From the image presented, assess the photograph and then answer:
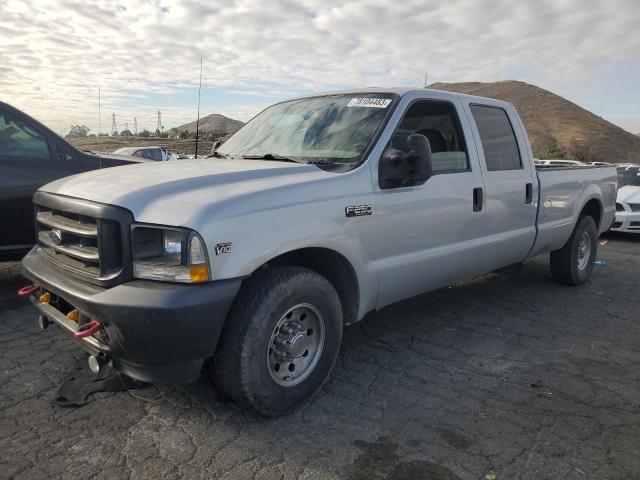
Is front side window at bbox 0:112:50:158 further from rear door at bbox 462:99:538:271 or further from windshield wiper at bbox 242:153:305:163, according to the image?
rear door at bbox 462:99:538:271

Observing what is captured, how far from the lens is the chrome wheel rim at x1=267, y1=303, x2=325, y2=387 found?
10.2 feet

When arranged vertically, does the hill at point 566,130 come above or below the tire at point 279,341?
above

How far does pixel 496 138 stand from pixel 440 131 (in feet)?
2.61

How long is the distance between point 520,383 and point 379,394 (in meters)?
1.02

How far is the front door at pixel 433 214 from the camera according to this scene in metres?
3.68

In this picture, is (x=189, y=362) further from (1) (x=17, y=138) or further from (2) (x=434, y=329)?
(1) (x=17, y=138)

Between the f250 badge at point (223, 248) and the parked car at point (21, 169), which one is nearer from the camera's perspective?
the f250 badge at point (223, 248)

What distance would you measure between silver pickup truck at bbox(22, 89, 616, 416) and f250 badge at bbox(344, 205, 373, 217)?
0.4 inches

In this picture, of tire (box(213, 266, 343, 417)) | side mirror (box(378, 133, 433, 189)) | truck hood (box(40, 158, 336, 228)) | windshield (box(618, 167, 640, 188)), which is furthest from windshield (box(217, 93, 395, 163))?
windshield (box(618, 167, 640, 188))

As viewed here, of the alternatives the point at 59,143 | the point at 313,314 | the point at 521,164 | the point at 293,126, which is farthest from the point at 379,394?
the point at 59,143

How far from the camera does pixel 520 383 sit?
12.1 ft

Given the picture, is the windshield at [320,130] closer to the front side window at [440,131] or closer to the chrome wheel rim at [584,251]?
the front side window at [440,131]

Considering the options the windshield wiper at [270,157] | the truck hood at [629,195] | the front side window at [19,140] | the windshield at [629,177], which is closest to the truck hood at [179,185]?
the windshield wiper at [270,157]

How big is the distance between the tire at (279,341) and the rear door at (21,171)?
322 centimetres
